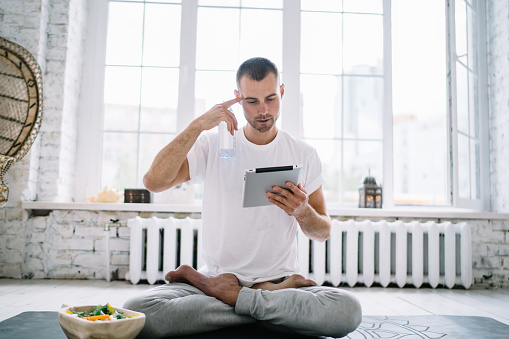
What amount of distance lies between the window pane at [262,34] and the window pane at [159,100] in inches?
20.7

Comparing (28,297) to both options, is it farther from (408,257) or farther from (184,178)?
(408,257)

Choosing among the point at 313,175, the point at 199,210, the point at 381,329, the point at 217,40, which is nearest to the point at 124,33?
the point at 217,40

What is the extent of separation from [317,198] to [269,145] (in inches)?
12.4

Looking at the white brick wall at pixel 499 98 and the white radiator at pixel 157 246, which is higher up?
the white brick wall at pixel 499 98

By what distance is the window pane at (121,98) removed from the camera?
11.0 feet

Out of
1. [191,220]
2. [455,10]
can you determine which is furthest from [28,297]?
[455,10]

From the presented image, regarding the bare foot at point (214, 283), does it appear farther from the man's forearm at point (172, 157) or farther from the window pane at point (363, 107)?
the window pane at point (363, 107)

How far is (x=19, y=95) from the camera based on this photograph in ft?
9.53

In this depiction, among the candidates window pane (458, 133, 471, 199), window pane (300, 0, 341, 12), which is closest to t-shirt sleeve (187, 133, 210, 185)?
window pane (300, 0, 341, 12)

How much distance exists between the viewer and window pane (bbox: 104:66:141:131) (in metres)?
3.35

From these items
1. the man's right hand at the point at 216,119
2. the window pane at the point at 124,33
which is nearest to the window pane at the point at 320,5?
the window pane at the point at 124,33

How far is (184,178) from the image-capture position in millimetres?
1817

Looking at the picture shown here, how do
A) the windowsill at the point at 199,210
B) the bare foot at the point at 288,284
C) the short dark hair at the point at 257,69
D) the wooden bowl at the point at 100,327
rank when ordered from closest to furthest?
the wooden bowl at the point at 100,327 < the bare foot at the point at 288,284 < the short dark hair at the point at 257,69 < the windowsill at the point at 199,210

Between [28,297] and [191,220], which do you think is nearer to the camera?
[28,297]
